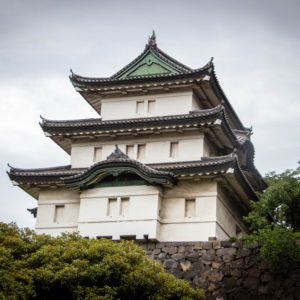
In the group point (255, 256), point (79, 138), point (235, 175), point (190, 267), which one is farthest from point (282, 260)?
point (79, 138)

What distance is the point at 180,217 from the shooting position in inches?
1189

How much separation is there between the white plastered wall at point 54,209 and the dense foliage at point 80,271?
7.88 meters

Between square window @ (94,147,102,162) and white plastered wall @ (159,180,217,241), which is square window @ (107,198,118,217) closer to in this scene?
white plastered wall @ (159,180,217,241)

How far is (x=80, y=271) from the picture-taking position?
22266 millimetres

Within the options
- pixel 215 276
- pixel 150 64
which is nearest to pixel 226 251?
pixel 215 276

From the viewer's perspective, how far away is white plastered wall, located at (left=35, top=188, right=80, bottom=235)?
32219mm

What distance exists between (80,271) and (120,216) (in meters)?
8.25

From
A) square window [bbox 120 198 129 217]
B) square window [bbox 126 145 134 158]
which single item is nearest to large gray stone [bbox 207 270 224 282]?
square window [bbox 120 198 129 217]

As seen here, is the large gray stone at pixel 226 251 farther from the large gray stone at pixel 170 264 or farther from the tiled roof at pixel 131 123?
the tiled roof at pixel 131 123

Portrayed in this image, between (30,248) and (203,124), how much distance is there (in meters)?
11.4

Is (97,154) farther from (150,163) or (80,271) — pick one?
(80,271)

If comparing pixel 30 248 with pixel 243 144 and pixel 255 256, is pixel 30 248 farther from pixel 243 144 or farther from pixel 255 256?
pixel 243 144

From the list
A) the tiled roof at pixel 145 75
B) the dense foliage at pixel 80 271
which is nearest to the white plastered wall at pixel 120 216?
the dense foliage at pixel 80 271

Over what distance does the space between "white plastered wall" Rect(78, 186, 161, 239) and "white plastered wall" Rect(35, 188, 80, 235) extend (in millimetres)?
1272
